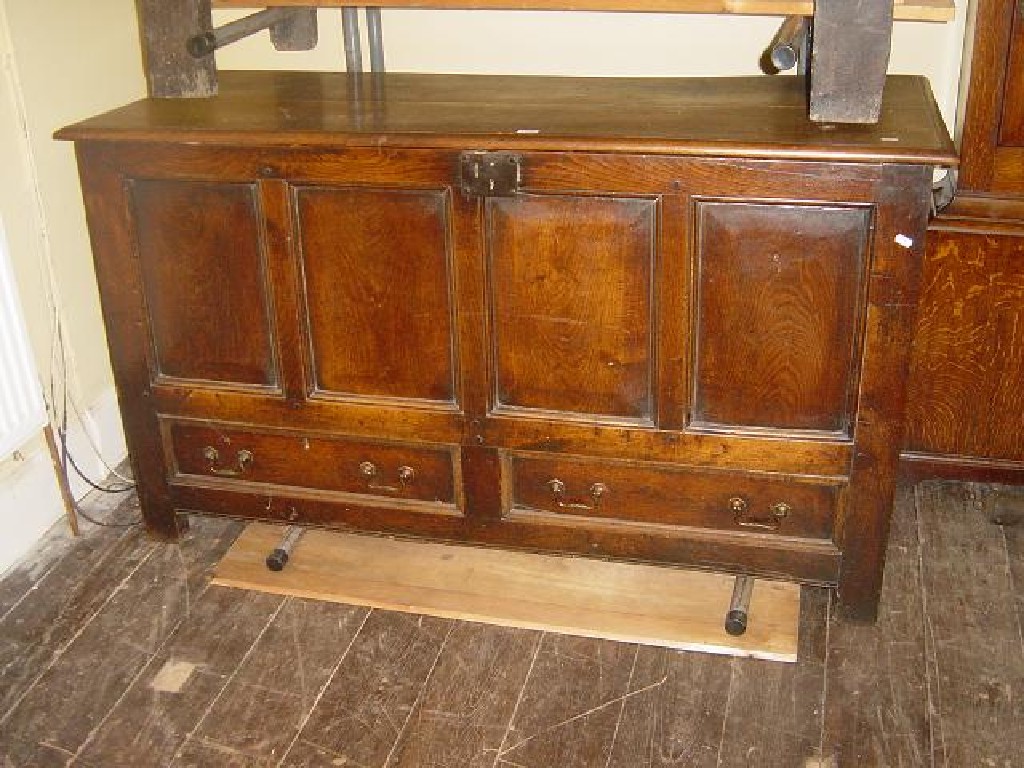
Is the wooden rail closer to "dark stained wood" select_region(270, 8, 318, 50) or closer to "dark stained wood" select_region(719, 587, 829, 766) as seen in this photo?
"dark stained wood" select_region(270, 8, 318, 50)

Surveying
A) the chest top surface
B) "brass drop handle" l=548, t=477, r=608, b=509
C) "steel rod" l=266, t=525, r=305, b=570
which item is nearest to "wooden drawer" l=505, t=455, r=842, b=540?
"brass drop handle" l=548, t=477, r=608, b=509

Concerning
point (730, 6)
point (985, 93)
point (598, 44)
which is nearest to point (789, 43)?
point (730, 6)

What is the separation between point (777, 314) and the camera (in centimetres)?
188

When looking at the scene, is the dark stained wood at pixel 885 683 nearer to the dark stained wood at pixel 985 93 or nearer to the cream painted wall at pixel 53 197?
the dark stained wood at pixel 985 93

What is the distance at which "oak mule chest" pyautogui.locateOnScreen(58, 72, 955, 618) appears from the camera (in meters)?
1.82

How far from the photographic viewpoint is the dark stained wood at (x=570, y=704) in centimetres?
184

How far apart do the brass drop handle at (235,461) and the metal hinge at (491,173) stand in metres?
0.77

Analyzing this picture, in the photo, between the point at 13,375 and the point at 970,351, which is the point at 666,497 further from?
the point at 13,375

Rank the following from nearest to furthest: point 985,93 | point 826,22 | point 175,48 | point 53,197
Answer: point 826,22
point 985,93
point 175,48
point 53,197

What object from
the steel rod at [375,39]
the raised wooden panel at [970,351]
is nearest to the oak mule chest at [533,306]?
the steel rod at [375,39]

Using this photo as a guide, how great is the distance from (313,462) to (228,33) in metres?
0.83

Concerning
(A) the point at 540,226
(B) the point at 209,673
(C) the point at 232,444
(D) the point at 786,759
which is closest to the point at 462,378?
(A) the point at 540,226

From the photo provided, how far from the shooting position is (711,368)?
6.40 feet

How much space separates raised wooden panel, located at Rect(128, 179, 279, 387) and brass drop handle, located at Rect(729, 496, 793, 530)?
90cm
